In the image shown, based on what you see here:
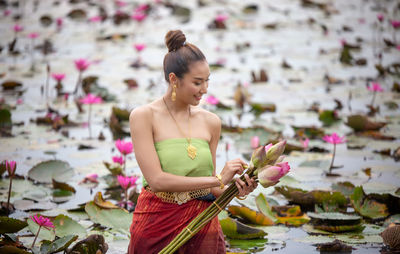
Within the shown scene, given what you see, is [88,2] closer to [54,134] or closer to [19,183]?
[54,134]

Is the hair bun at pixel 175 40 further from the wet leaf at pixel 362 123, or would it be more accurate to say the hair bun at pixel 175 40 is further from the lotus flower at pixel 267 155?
the wet leaf at pixel 362 123

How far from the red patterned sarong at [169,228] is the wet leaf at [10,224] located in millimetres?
512

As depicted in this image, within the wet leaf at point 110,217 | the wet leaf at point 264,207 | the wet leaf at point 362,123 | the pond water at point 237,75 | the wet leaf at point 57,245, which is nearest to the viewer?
the wet leaf at point 57,245

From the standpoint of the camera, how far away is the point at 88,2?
40.2 feet

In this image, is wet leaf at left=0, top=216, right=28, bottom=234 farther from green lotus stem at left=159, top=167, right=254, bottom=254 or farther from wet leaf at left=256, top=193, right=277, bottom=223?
wet leaf at left=256, top=193, right=277, bottom=223

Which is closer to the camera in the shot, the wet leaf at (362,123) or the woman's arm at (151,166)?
the woman's arm at (151,166)

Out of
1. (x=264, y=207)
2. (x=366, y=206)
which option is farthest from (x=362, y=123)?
(x=264, y=207)

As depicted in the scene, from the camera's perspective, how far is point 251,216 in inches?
114

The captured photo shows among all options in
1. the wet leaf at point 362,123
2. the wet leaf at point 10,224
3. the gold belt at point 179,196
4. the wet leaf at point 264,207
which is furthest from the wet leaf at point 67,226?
the wet leaf at point 362,123

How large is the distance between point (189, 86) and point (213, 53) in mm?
5989

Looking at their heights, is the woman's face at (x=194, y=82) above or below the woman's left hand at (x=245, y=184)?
above

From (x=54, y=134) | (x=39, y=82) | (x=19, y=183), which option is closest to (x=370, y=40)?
(x=39, y=82)

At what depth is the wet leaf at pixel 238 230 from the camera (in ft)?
8.90

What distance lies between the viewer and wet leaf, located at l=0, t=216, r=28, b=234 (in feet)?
7.71
